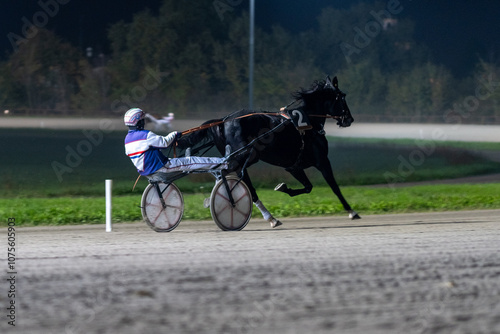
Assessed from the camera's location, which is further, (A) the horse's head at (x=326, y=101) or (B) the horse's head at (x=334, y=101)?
(B) the horse's head at (x=334, y=101)

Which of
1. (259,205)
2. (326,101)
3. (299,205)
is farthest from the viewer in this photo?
(299,205)

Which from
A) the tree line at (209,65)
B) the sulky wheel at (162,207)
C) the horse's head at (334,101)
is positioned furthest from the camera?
the tree line at (209,65)

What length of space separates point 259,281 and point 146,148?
10.6ft

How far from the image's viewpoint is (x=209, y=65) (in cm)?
2055

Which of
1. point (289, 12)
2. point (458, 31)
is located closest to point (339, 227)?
point (289, 12)

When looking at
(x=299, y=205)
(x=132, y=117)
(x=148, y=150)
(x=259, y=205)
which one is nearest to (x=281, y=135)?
(x=259, y=205)

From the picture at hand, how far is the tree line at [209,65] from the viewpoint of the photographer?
19359mm

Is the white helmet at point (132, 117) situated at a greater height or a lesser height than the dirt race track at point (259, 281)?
greater

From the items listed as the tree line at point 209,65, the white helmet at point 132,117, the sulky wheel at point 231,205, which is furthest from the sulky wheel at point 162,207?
the tree line at point 209,65

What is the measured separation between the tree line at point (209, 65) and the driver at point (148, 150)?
398 inches

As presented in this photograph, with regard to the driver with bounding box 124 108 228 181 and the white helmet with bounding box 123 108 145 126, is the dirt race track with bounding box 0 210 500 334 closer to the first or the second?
the driver with bounding box 124 108 228 181

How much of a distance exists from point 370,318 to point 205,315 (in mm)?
1148

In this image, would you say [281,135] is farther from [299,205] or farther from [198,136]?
[299,205]

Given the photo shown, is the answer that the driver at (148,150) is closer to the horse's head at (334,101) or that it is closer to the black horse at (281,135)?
the black horse at (281,135)
